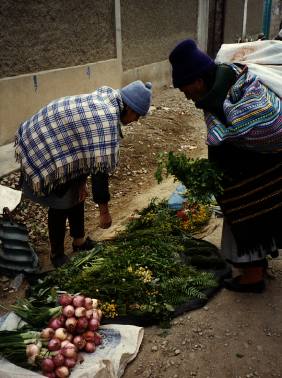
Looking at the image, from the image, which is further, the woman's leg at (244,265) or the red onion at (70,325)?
the woman's leg at (244,265)

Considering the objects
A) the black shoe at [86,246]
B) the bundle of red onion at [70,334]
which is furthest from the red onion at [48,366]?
the black shoe at [86,246]

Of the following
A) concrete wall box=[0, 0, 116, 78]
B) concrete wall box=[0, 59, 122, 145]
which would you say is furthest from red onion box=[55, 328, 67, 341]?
concrete wall box=[0, 0, 116, 78]

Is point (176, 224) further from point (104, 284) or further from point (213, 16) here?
point (213, 16)

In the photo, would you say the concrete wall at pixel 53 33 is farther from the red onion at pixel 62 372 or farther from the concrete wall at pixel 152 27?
the red onion at pixel 62 372

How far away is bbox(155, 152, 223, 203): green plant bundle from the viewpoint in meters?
2.74

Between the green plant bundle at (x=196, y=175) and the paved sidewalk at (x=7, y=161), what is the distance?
3320 millimetres

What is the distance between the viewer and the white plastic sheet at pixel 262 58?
2648 millimetres

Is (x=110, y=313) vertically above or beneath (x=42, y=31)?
beneath

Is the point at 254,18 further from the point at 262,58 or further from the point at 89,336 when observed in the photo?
→ the point at 89,336

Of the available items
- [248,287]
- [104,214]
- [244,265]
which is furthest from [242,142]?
[104,214]

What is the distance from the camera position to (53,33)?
6914mm

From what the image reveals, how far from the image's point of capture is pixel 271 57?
282cm

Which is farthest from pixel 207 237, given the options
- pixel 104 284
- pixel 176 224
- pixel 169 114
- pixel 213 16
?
pixel 213 16

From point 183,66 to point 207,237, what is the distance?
1.94 metres
